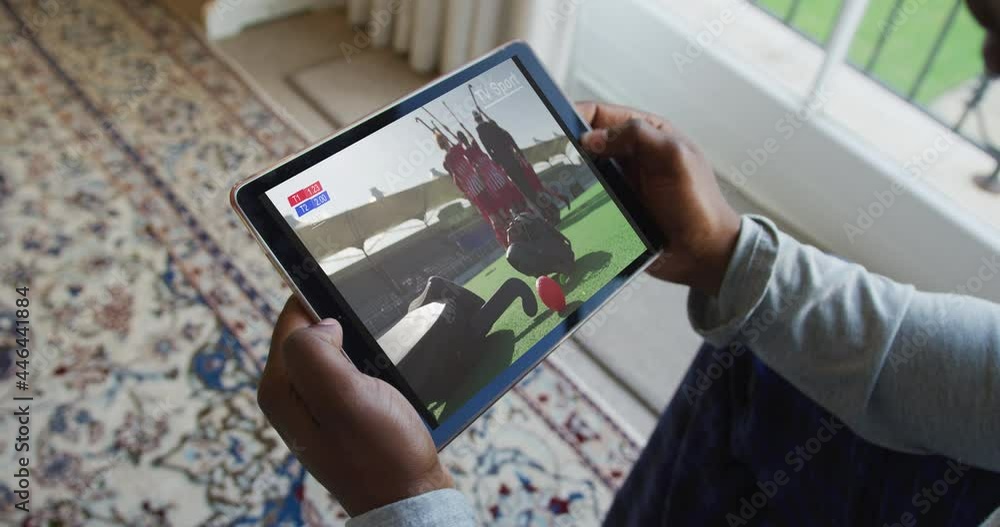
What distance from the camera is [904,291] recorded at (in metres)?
0.68

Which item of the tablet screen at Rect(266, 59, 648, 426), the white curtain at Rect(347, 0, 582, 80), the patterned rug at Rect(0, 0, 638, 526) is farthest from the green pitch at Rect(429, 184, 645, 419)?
the white curtain at Rect(347, 0, 582, 80)

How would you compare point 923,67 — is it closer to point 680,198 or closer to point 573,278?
point 680,198

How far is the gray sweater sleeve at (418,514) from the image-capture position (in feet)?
1.81

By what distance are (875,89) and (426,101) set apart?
130cm

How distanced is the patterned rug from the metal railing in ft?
2.88

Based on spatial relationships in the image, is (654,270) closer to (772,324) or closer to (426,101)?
(772,324)

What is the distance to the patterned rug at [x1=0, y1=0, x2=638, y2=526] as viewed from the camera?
45.0 inches

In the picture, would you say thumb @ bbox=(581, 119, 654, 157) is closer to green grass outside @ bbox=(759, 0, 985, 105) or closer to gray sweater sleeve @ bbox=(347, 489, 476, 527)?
gray sweater sleeve @ bbox=(347, 489, 476, 527)

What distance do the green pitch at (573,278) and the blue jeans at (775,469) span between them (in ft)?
0.49

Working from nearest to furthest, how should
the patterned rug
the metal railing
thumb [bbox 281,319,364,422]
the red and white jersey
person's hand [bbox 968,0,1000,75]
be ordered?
1. person's hand [bbox 968,0,1000,75]
2. thumb [bbox 281,319,364,422]
3. the red and white jersey
4. the patterned rug
5. the metal railing

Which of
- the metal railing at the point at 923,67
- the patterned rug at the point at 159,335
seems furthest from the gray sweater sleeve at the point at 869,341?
the metal railing at the point at 923,67

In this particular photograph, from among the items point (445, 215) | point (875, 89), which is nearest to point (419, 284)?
point (445, 215)

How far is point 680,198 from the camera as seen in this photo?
0.74m

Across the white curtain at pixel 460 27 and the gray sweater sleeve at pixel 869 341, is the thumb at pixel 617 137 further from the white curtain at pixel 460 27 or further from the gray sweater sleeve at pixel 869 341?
the white curtain at pixel 460 27
